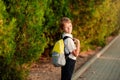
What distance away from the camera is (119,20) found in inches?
1017

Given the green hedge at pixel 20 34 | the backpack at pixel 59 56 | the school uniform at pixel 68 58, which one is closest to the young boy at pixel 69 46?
the school uniform at pixel 68 58

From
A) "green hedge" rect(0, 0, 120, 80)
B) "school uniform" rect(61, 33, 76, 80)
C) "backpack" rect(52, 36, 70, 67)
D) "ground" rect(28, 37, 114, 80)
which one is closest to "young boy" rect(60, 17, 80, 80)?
"school uniform" rect(61, 33, 76, 80)

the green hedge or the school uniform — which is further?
the green hedge

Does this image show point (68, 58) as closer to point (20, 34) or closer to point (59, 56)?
point (59, 56)

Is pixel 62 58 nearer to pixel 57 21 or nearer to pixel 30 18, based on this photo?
pixel 30 18

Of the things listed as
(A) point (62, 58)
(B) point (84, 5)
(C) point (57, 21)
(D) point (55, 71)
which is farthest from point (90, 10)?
(A) point (62, 58)

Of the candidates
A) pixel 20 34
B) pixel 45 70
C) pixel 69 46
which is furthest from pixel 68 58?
pixel 45 70

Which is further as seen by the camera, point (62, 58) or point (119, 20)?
point (119, 20)

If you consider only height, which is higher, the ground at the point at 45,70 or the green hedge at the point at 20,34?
the green hedge at the point at 20,34

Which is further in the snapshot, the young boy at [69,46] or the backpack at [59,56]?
the young boy at [69,46]

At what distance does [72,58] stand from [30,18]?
215 cm

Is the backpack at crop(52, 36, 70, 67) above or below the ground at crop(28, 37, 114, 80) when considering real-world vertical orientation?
above

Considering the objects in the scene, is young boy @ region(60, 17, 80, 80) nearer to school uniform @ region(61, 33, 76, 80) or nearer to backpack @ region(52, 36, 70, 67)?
school uniform @ region(61, 33, 76, 80)

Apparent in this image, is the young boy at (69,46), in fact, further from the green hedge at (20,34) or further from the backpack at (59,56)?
the green hedge at (20,34)
